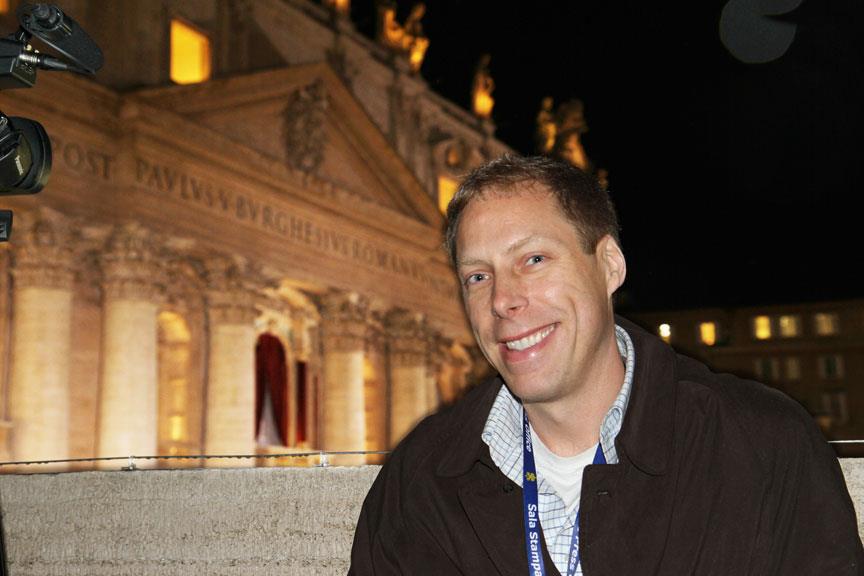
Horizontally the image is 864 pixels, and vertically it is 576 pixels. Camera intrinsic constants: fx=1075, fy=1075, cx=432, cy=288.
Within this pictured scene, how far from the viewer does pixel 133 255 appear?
19812 millimetres

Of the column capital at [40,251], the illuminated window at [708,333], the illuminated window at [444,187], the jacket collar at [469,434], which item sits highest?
the illuminated window at [444,187]

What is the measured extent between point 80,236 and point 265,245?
5.24 metres

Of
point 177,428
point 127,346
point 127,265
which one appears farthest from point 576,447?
point 177,428

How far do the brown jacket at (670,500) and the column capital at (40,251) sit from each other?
17086mm

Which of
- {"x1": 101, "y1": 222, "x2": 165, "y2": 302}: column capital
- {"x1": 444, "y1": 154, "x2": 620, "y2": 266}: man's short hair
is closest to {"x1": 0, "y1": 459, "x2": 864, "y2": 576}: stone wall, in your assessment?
{"x1": 444, "y1": 154, "x2": 620, "y2": 266}: man's short hair

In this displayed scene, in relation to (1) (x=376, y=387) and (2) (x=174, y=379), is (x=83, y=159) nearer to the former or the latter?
(2) (x=174, y=379)

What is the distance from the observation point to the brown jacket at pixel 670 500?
2.13m

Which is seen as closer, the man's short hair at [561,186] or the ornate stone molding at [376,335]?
the man's short hair at [561,186]

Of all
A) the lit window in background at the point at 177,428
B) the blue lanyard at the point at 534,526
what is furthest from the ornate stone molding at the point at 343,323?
the blue lanyard at the point at 534,526

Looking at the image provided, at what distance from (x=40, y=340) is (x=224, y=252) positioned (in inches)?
193

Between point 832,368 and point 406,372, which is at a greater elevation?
point 832,368

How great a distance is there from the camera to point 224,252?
22.3 m

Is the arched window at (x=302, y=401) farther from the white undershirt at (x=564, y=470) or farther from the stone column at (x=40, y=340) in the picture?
the white undershirt at (x=564, y=470)

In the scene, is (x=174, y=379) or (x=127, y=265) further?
(x=174, y=379)
